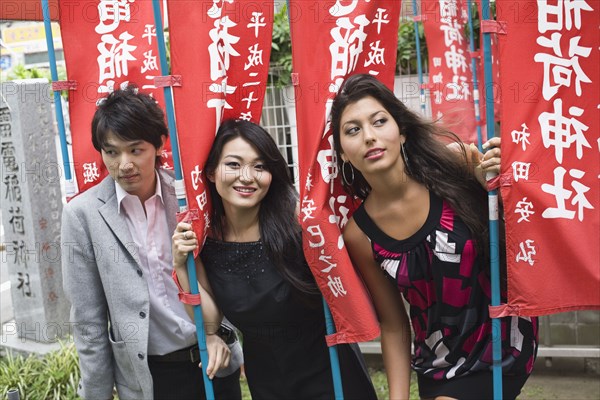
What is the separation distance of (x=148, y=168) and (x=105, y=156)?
20 cm

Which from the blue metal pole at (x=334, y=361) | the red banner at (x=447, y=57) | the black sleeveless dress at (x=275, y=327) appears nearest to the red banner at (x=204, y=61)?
the black sleeveless dress at (x=275, y=327)

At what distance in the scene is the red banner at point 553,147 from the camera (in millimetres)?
2385

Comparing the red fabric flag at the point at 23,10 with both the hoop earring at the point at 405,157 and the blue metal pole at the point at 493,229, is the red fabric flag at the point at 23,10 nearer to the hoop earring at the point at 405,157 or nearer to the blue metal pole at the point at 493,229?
the hoop earring at the point at 405,157

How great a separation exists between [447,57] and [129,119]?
390cm

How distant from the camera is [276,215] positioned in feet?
9.98

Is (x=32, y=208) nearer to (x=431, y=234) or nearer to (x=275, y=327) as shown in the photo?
(x=275, y=327)

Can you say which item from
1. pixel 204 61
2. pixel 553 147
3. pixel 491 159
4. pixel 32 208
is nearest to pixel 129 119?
pixel 204 61

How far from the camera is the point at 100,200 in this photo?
319 cm

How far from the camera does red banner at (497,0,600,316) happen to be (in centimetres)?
238

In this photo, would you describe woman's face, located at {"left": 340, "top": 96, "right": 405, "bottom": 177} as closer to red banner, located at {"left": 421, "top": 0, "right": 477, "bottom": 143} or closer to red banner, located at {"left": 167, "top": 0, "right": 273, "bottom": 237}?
red banner, located at {"left": 167, "top": 0, "right": 273, "bottom": 237}

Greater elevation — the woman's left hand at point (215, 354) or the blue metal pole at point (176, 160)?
the blue metal pole at point (176, 160)

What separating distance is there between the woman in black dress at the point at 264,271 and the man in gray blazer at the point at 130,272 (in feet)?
0.58

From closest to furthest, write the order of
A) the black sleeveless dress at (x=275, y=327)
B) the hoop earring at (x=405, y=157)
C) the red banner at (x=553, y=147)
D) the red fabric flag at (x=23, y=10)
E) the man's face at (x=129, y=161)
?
the red banner at (x=553, y=147) → the hoop earring at (x=405, y=157) → the black sleeveless dress at (x=275, y=327) → the man's face at (x=129, y=161) → the red fabric flag at (x=23, y=10)

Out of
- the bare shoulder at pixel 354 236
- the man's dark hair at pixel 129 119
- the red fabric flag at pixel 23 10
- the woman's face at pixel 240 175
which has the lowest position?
the bare shoulder at pixel 354 236
